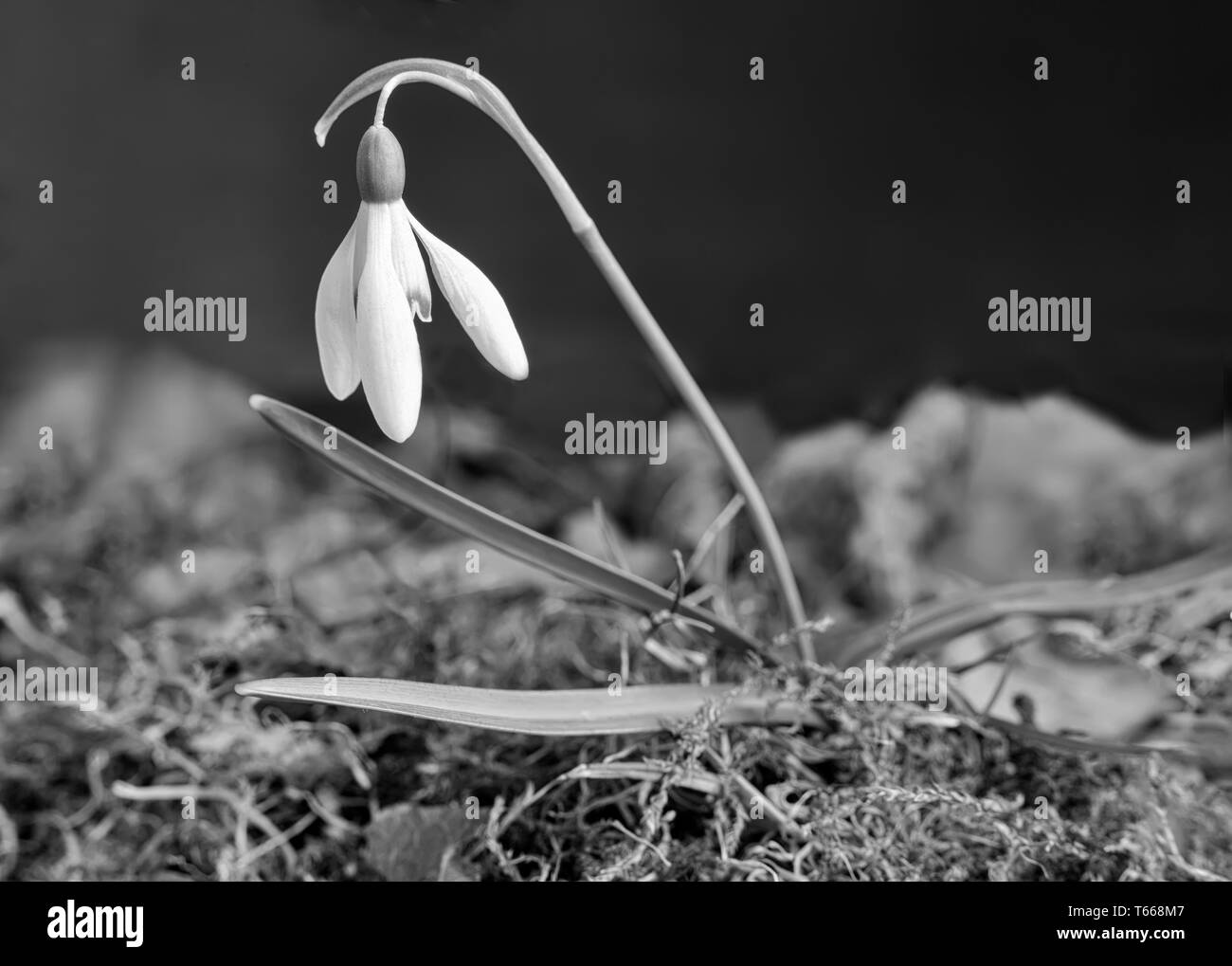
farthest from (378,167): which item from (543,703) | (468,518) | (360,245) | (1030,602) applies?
(1030,602)

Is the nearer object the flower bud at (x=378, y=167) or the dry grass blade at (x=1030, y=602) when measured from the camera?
the flower bud at (x=378, y=167)

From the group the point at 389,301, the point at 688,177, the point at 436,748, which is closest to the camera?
the point at 389,301

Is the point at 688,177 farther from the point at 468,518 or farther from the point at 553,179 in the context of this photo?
the point at 468,518

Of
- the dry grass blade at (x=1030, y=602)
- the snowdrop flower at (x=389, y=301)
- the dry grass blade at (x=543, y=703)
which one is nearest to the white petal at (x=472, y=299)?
the snowdrop flower at (x=389, y=301)

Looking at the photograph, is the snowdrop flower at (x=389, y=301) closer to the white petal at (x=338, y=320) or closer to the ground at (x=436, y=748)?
the white petal at (x=338, y=320)

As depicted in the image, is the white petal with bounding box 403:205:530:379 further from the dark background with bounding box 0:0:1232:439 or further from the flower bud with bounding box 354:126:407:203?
the dark background with bounding box 0:0:1232:439

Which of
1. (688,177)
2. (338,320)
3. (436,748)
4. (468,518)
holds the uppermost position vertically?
(688,177)

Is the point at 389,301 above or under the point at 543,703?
above
